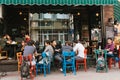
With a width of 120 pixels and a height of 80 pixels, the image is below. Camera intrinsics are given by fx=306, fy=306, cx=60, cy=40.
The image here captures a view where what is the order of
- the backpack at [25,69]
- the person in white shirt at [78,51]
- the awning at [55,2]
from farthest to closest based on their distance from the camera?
the person in white shirt at [78,51] < the awning at [55,2] < the backpack at [25,69]

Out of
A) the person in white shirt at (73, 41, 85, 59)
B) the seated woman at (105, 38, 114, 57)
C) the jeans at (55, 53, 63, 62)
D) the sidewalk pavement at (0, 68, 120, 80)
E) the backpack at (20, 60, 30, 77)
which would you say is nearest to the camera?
the backpack at (20, 60, 30, 77)

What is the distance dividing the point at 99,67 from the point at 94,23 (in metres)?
6.45

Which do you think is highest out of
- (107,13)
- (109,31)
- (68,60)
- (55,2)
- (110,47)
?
(55,2)

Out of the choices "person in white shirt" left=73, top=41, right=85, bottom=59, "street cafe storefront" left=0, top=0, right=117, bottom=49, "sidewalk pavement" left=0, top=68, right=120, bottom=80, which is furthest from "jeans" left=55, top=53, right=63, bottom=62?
"street cafe storefront" left=0, top=0, right=117, bottom=49

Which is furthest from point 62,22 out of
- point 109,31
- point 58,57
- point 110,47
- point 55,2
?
point 58,57

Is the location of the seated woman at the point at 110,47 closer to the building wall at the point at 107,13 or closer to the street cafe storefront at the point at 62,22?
the building wall at the point at 107,13

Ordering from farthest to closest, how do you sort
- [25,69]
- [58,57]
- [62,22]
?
[62,22] < [58,57] < [25,69]

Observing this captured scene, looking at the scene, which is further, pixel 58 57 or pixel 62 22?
pixel 62 22

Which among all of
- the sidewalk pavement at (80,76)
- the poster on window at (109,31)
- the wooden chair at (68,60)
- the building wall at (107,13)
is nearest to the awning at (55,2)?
the building wall at (107,13)

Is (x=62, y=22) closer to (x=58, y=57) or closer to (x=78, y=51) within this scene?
(x=78, y=51)

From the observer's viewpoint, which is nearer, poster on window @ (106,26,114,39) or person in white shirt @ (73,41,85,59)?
person in white shirt @ (73,41,85,59)

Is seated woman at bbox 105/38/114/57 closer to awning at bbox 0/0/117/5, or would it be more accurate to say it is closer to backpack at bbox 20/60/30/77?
awning at bbox 0/0/117/5

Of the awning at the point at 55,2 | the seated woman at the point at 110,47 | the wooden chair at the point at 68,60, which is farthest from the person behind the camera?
the seated woman at the point at 110,47

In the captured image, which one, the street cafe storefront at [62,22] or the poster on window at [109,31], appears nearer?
the poster on window at [109,31]
